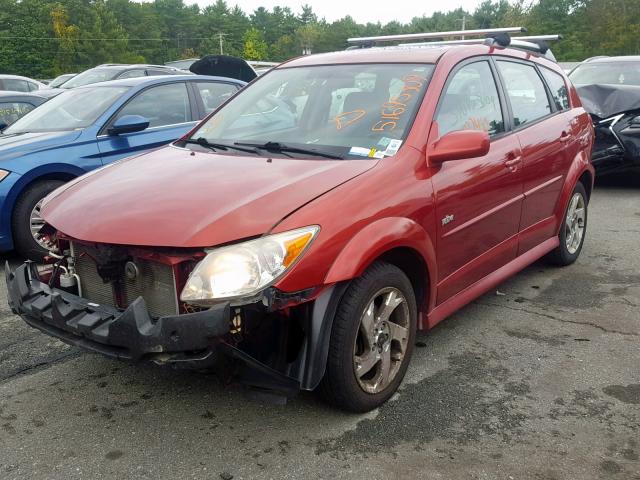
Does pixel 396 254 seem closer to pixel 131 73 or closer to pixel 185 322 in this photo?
pixel 185 322

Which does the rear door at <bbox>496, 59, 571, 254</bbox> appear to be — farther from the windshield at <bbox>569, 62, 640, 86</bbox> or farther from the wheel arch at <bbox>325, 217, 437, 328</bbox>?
the windshield at <bbox>569, 62, 640, 86</bbox>

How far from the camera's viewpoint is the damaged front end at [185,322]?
8.30 ft

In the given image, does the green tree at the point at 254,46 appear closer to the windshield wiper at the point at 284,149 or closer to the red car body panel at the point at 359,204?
the red car body panel at the point at 359,204

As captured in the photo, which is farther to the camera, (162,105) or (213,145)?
(162,105)

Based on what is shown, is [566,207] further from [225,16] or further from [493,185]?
[225,16]

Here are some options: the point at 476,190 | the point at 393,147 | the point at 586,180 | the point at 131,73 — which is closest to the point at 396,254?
the point at 393,147

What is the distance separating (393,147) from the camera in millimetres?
3283

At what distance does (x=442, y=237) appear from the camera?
3.40 meters

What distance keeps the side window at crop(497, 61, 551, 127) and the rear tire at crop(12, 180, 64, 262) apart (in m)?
3.90

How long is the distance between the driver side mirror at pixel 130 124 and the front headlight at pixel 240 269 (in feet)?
11.8

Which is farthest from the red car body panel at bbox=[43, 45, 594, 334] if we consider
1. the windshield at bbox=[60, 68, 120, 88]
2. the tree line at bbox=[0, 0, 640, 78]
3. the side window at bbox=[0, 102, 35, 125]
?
the tree line at bbox=[0, 0, 640, 78]

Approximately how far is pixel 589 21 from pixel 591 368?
186 ft

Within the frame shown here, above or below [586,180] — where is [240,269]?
above

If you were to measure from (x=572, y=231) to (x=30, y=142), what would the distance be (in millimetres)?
4679
